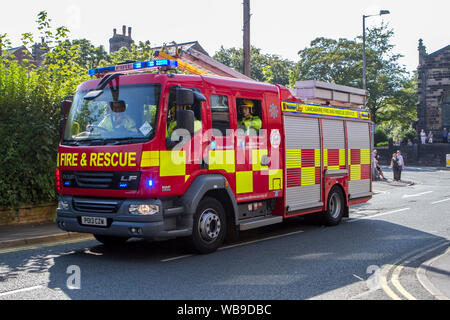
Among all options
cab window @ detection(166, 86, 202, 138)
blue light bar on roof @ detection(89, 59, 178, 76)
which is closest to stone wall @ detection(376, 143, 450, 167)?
cab window @ detection(166, 86, 202, 138)

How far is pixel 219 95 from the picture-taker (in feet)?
27.3

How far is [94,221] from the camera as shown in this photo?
738 centimetres

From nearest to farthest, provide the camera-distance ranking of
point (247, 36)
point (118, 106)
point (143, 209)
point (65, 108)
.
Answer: point (143, 209)
point (118, 106)
point (65, 108)
point (247, 36)

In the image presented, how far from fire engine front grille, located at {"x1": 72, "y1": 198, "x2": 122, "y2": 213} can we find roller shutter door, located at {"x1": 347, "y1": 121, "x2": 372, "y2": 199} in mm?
6511

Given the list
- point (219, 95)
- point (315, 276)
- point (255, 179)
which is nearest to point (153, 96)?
point (219, 95)

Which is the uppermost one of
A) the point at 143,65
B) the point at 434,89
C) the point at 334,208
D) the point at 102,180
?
the point at 434,89

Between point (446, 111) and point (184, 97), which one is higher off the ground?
point (446, 111)

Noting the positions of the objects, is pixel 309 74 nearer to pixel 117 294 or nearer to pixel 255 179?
pixel 255 179

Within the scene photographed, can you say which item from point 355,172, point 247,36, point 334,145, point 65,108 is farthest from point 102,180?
point 247,36

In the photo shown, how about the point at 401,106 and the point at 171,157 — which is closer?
the point at 171,157

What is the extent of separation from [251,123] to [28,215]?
540 centimetres

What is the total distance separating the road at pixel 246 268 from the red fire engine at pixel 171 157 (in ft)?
1.51

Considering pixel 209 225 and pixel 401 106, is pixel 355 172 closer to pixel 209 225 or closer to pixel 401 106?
pixel 209 225

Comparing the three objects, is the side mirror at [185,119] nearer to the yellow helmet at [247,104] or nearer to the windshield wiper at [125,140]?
the windshield wiper at [125,140]
